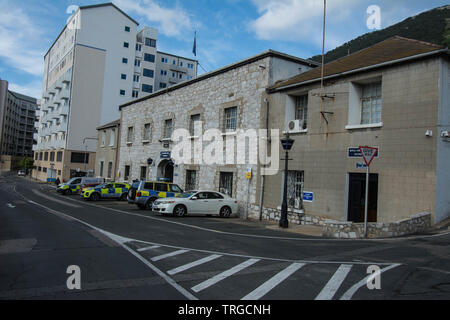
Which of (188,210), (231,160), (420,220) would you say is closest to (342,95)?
(420,220)

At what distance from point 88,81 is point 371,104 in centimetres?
5369

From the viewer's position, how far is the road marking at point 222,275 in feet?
19.2

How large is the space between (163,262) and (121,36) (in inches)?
2437

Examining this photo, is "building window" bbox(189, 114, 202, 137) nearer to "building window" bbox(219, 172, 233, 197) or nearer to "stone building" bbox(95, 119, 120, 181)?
"building window" bbox(219, 172, 233, 197)

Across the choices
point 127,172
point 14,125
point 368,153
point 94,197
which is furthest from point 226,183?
point 14,125

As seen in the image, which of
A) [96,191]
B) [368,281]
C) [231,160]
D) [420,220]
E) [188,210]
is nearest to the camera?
[368,281]

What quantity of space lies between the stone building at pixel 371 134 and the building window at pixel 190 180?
7.57 metres

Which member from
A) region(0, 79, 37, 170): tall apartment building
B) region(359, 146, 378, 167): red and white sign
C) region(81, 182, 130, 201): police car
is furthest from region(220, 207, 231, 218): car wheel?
region(0, 79, 37, 170): tall apartment building

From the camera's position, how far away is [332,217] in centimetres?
1520

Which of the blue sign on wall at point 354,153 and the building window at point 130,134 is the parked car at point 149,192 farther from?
the building window at point 130,134

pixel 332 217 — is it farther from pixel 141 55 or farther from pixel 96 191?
pixel 141 55

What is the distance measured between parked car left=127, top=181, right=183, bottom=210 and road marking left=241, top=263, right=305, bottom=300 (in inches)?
604

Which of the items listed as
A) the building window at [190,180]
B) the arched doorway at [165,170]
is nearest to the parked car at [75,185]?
the arched doorway at [165,170]

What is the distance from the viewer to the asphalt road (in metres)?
5.58
